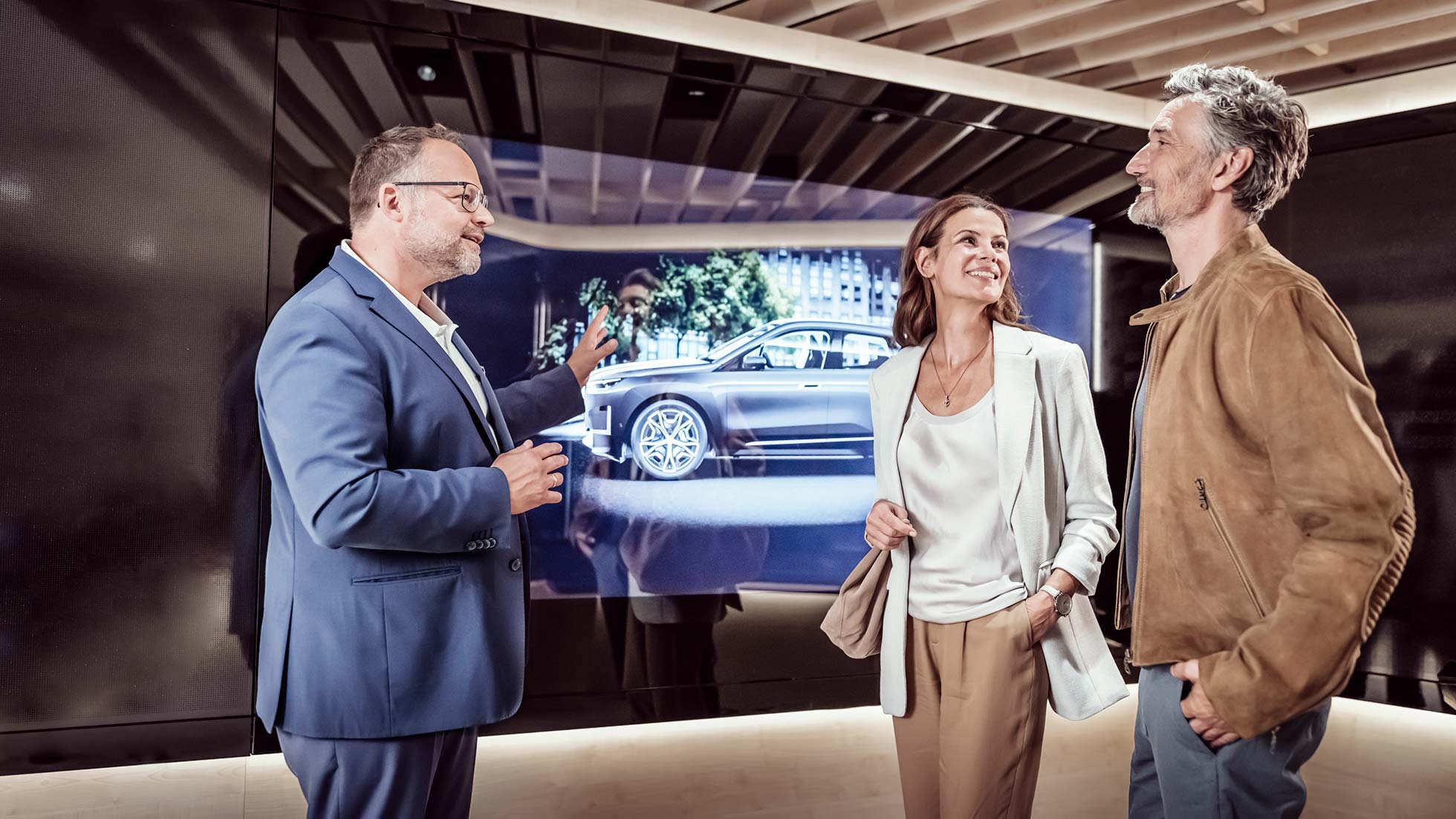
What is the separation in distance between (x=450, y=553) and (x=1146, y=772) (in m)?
1.51

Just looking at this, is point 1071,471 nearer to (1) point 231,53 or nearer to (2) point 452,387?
(2) point 452,387

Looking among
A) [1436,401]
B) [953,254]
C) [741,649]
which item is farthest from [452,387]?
[1436,401]

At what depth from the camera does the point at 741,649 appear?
4449 millimetres

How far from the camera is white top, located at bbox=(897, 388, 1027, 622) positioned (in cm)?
231

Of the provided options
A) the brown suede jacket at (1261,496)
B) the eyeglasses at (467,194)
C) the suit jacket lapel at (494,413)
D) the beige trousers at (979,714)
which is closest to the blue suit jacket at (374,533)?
the suit jacket lapel at (494,413)

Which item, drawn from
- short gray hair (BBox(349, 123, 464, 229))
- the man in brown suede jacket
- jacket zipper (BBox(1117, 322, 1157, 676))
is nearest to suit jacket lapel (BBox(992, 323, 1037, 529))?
jacket zipper (BBox(1117, 322, 1157, 676))

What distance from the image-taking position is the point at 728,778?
384cm

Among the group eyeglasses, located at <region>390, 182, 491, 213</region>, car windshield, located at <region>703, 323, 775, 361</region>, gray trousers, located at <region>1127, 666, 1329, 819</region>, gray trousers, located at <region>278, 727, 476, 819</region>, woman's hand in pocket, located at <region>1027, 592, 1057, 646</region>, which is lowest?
gray trousers, located at <region>278, 727, 476, 819</region>

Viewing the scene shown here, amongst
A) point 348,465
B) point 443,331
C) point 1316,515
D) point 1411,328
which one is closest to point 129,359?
point 443,331

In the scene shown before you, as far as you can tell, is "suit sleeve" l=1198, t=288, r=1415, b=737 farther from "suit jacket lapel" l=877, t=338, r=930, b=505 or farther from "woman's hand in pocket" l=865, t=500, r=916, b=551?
"suit jacket lapel" l=877, t=338, r=930, b=505

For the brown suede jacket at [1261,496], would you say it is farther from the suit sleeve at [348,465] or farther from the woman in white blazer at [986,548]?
the suit sleeve at [348,465]

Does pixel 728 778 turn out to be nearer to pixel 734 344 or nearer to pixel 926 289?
pixel 734 344

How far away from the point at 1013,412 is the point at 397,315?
4.85 ft

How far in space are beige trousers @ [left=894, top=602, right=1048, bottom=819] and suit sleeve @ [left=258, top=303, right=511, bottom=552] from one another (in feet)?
3.65
